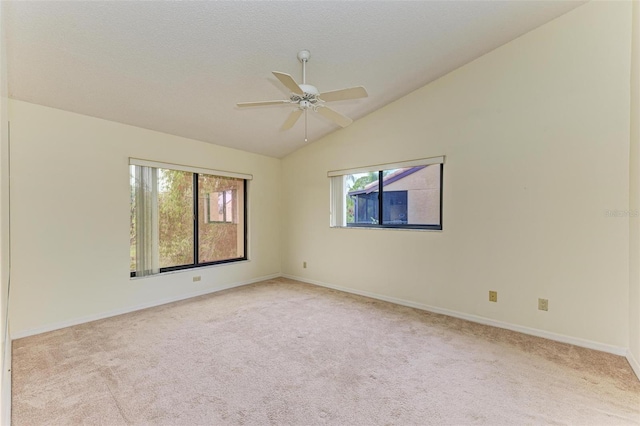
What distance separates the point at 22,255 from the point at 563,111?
18.7ft

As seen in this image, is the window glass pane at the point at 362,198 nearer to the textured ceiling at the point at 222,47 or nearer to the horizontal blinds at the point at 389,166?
the horizontal blinds at the point at 389,166

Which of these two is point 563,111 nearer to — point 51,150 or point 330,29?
point 330,29

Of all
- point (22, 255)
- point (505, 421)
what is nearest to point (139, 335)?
point (22, 255)

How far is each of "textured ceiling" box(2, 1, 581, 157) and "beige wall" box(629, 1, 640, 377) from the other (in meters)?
0.74

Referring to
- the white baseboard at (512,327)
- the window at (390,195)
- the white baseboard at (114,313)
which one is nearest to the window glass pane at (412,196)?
the window at (390,195)

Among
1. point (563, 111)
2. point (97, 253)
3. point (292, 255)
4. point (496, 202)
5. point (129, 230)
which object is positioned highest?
point (563, 111)

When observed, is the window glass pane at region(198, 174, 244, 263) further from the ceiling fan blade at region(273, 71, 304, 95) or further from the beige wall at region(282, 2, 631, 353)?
the ceiling fan blade at region(273, 71, 304, 95)

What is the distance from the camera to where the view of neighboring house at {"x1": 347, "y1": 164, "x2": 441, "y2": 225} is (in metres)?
3.85

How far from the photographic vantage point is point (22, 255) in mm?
2951

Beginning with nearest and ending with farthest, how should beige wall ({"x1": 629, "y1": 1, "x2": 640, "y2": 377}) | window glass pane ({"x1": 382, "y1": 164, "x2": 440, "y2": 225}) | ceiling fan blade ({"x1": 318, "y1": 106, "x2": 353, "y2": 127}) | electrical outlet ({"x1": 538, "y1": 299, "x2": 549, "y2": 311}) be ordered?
beige wall ({"x1": 629, "y1": 1, "x2": 640, "y2": 377}) → ceiling fan blade ({"x1": 318, "y1": 106, "x2": 353, "y2": 127}) → electrical outlet ({"x1": 538, "y1": 299, "x2": 549, "y2": 311}) → window glass pane ({"x1": 382, "y1": 164, "x2": 440, "y2": 225})

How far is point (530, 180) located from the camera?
3035 mm

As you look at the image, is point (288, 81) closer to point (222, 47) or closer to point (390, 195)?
point (222, 47)

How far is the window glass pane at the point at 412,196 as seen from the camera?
3.84 m

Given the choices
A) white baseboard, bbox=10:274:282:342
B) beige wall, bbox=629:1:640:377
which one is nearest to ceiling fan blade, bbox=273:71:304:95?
beige wall, bbox=629:1:640:377
